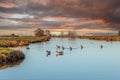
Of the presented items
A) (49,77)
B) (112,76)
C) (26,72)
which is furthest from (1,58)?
(112,76)

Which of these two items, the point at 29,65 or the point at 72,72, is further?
the point at 29,65

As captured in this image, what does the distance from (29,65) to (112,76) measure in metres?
12.2

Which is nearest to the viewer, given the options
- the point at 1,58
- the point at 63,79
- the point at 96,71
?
the point at 63,79

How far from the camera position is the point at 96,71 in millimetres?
32219

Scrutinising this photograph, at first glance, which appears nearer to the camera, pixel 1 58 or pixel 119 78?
pixel 119 78

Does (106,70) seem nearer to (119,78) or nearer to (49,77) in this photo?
(119,78)

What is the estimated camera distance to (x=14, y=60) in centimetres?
3812

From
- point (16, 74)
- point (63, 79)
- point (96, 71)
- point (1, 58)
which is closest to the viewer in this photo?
point (63, 79)

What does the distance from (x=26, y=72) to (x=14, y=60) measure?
7.23 metres

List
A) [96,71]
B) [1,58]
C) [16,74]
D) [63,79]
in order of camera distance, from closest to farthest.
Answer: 1. [63,79]
2. [16,74]
3. [96,71]
4. [1,58]

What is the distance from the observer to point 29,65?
36500 millimetres

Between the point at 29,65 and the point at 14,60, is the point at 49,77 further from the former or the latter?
the point at 14,60

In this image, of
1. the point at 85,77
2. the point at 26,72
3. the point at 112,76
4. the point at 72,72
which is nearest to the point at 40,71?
the point at 26,72

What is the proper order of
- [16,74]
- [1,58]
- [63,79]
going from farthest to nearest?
1. [1,58]
2. [16,74]
3. [63,79]
